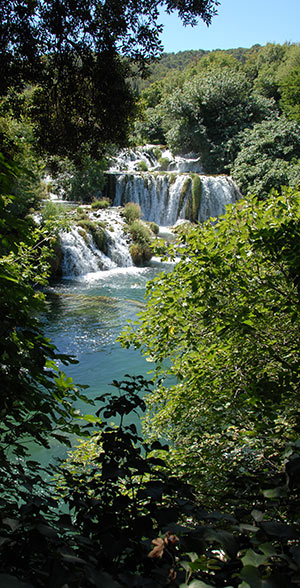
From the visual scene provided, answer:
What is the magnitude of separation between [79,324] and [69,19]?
7681 millimetres

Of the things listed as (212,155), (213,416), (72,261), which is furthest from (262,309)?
(212,155)

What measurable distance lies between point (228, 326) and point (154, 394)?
1.46m

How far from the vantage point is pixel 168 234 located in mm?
22266

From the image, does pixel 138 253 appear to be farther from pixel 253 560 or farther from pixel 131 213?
pixel 253 560

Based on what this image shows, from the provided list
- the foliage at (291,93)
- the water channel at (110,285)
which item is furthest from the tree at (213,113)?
the water channel at (110,285)

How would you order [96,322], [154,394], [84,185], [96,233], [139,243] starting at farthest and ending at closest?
[84,185] < [139,243] < [96,233] < [96,322] < [154,394]

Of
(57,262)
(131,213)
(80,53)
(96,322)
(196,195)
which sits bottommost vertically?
(96,322)

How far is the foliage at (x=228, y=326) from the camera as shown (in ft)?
9.44

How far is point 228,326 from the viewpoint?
2.84m

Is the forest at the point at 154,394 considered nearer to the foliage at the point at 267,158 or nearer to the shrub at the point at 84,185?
the shrub at the point at 84,185

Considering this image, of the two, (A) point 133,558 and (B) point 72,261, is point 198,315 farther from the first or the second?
(B) point 72,261

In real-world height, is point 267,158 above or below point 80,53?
above

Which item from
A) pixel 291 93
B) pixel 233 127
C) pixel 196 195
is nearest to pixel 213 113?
pixel 233 127

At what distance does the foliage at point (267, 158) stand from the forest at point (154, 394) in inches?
816
